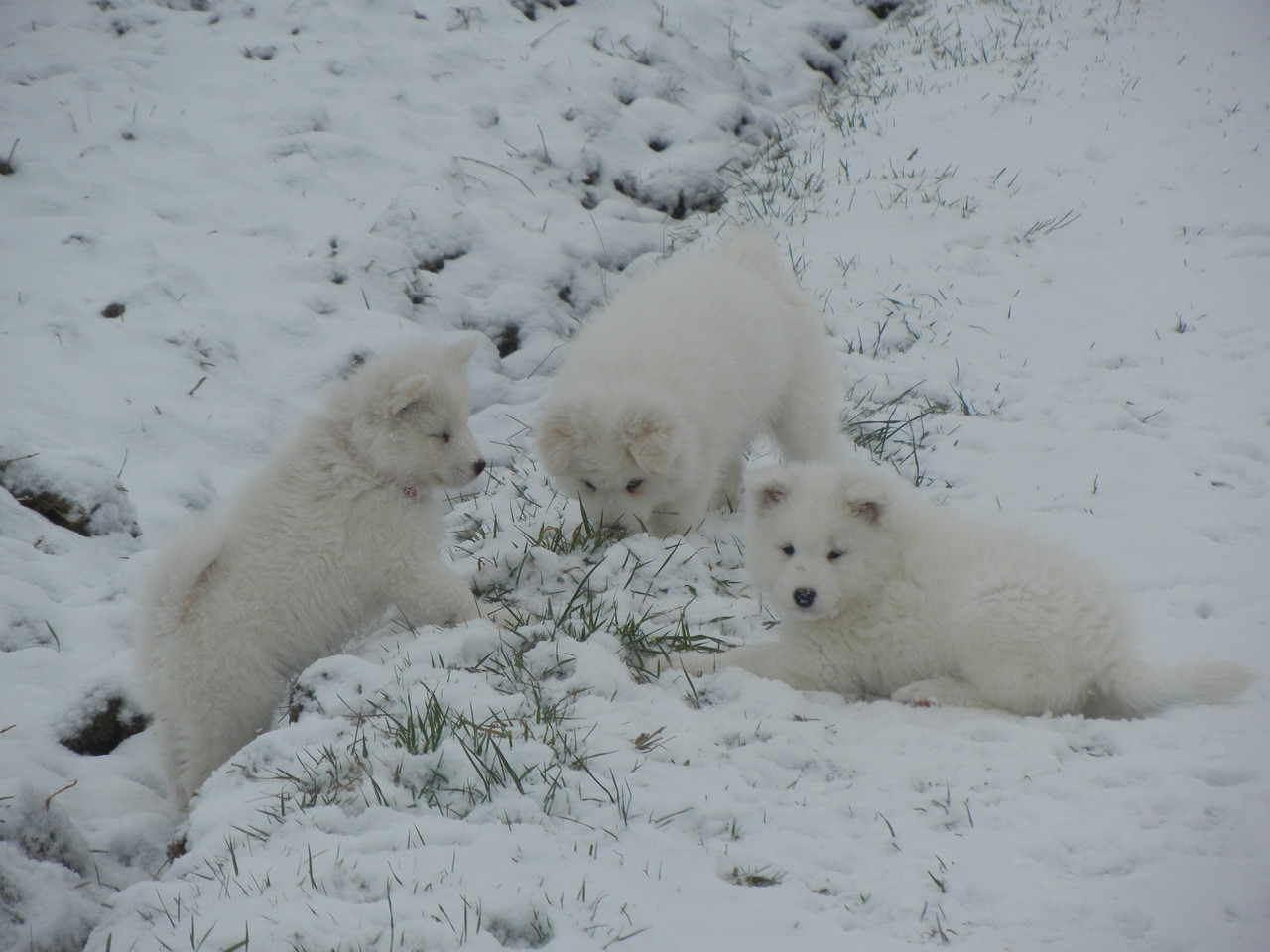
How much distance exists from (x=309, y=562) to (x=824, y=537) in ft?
5.84

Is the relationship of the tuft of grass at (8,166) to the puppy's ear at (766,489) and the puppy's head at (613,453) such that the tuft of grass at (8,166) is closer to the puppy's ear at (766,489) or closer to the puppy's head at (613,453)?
the puppy's head at (613,453)

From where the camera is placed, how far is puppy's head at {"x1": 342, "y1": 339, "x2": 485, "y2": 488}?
374 cm

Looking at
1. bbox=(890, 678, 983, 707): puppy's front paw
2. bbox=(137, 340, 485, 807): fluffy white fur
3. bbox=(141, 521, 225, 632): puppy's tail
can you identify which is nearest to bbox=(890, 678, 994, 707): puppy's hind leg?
bbox=(890, 678, 983, 707): puppy's front paw

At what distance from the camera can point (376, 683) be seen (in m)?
3.19

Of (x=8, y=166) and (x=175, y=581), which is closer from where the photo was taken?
(x=175, y=581)

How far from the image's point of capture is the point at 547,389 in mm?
6316

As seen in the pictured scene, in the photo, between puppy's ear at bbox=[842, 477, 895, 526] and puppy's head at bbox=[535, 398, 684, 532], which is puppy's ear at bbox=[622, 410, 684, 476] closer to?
puppy's head at bbox=[535, 398, 684, 532]

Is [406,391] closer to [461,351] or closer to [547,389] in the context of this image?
[461,351]

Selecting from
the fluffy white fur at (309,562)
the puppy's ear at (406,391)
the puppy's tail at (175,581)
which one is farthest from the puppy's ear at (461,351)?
the puppy's tail at (175,581)

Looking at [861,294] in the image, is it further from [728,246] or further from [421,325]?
[421,325]

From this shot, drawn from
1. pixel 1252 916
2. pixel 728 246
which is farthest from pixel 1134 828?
pixel 728 246

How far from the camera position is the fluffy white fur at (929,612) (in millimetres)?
3176

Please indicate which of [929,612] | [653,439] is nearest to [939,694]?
[929,612]

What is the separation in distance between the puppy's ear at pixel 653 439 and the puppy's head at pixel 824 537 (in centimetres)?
43
